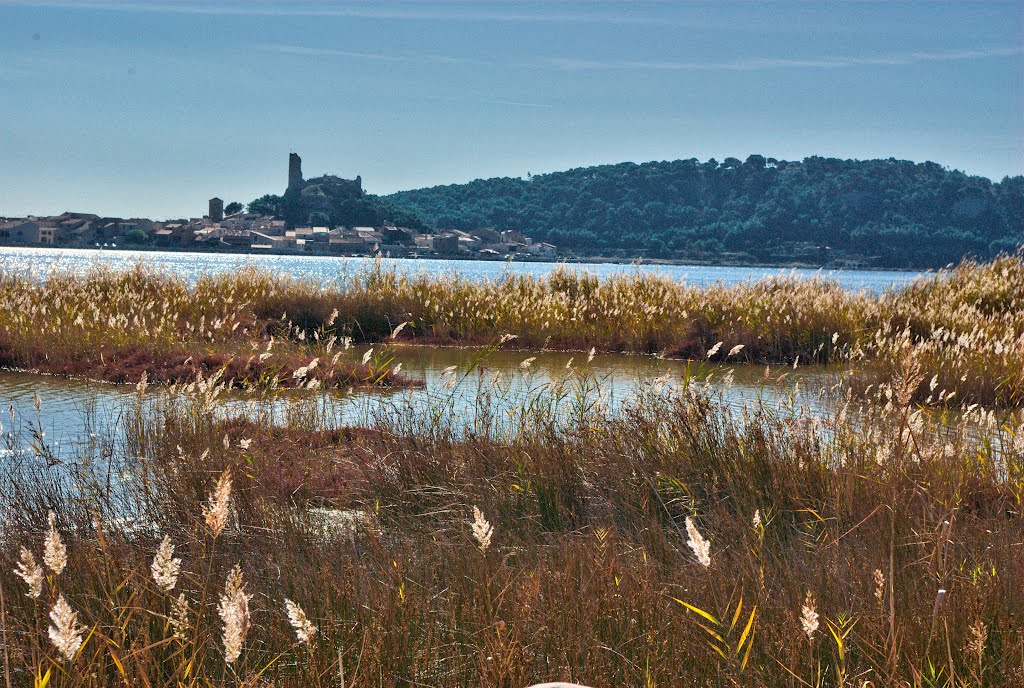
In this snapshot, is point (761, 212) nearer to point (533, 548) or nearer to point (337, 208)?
point (337, 208)

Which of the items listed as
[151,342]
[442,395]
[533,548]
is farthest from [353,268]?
[533,548]

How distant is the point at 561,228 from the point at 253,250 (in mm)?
Answer: 33820

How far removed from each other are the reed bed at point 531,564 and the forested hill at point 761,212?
174ft

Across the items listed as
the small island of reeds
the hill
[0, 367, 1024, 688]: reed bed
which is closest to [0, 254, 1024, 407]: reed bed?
the small island of reeds

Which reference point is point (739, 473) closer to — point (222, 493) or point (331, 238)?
point (222, 493)

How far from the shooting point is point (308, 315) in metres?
15.9

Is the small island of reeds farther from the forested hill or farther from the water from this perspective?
the forested hill

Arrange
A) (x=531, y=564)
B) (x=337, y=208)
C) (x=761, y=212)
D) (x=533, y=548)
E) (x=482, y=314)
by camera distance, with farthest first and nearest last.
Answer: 1. (x=337, y=208)
2. (x=761, y=212)
3. (x=482, y=314)
4. (x=533, y=548)
5. (x=531, y=564)

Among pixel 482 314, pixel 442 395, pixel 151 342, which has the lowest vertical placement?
pixel 442 395

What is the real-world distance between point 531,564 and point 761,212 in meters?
69.2

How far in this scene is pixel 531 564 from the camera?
3.65 metres

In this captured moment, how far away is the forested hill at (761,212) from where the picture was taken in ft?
187

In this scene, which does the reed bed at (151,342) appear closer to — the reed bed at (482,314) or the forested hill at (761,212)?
the reed bed at (482,314)

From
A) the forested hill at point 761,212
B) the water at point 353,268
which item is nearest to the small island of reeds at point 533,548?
the water at point 353,268
